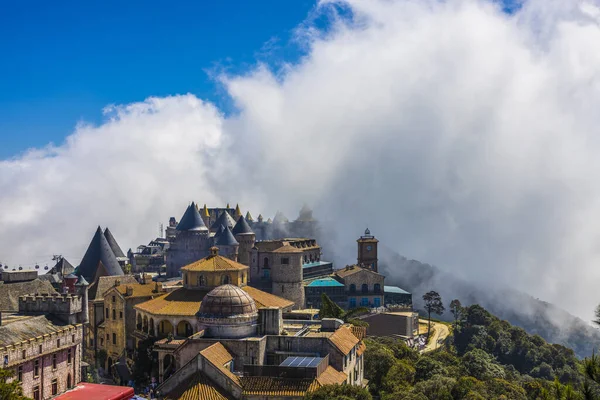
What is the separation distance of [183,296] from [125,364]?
8684 millimetres

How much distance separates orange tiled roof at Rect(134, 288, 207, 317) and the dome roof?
938cm

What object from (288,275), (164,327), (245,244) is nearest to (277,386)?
(164,327)

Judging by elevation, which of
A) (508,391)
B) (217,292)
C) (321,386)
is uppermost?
(217,292)

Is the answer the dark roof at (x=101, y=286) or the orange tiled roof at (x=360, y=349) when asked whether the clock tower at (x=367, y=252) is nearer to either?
the dark roof at (x=101, y=286)

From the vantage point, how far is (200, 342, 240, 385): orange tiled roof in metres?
40.4

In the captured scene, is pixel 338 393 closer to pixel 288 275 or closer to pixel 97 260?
pixel 288 275

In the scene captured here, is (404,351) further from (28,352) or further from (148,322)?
(28,352)

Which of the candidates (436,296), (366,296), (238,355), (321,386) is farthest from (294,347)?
(436,296)

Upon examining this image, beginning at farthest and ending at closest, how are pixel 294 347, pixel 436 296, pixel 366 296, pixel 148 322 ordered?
1. pixel 436 296
2. pixel 366 296
3. pixel 148 322
4. pixel 294 347

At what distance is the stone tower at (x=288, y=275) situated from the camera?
3329 inches

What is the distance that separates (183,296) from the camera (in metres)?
61.3

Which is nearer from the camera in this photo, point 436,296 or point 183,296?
point 183,296

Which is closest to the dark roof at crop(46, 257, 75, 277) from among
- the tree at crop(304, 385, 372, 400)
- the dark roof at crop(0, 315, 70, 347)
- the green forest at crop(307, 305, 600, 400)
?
the green forest at crop(307, 305, 600, 400)

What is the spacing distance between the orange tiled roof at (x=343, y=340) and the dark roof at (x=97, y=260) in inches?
1734
